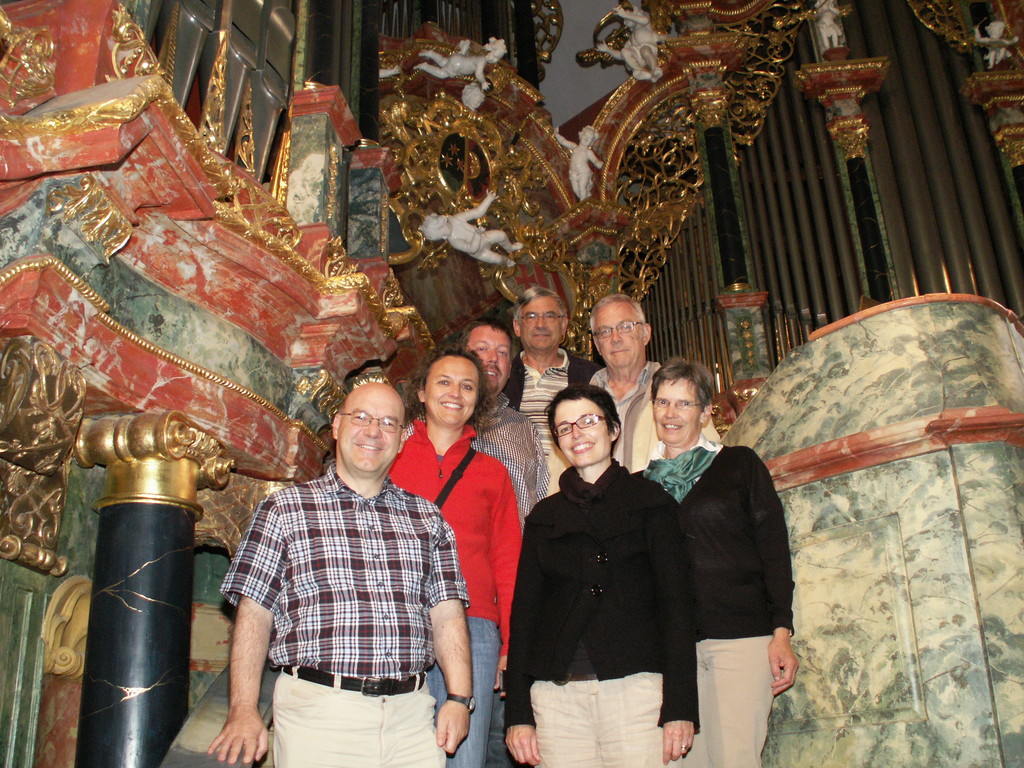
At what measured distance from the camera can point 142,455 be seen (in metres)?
3.28

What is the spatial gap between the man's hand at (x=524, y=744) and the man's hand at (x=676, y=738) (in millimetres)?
322

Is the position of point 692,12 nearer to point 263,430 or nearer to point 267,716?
point 263,430

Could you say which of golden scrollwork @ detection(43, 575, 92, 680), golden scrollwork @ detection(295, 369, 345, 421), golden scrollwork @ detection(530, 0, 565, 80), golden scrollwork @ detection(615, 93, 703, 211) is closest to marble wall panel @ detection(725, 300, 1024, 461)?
golden scrollwork @ detection(295, 369, 345, 421)

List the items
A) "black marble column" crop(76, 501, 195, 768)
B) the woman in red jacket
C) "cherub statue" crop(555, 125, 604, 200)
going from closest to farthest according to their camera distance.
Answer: the woman in red jacket, "black marble column" crop(76, 501, 195, 768), "cherub statue" crop(555, 125, 604, 200)

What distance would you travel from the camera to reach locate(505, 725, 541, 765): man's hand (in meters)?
2.43

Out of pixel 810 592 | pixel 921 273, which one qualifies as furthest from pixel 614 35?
pixel 810 592

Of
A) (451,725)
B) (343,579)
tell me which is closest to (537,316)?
(343,579)

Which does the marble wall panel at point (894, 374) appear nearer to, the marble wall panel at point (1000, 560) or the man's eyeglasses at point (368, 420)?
the marble wall panel at point (1000, 560)

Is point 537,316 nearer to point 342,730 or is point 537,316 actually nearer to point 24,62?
point 24,62

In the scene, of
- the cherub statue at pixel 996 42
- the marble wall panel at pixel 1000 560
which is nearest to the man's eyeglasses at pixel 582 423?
the marble wall panel at pixel 1000 560

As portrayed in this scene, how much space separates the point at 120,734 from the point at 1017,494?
8.30 ft

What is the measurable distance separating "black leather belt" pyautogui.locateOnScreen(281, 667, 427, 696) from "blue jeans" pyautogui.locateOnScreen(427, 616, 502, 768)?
0.83ft

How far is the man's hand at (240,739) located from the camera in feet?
7.19

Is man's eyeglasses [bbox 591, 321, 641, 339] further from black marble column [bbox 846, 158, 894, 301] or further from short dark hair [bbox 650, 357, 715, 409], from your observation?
black marble column [bbox 846, 158, 894, 301]
